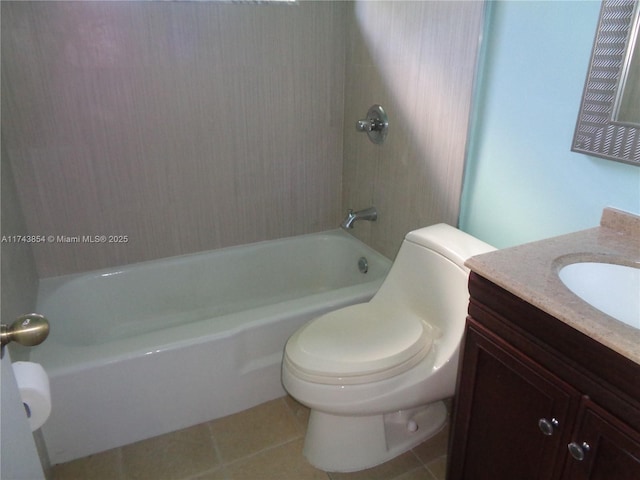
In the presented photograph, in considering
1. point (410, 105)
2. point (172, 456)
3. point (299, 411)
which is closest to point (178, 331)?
point (172, 456)

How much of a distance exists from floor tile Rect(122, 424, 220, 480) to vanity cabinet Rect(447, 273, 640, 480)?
2.93ft

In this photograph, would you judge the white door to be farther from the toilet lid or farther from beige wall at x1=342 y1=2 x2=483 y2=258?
beige wall at x1=342 y1=2 x2=483 y2=258

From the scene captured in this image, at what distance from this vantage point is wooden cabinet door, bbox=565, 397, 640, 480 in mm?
766

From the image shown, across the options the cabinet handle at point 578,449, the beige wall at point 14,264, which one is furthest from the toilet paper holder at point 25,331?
the cabinet handle at point 578,449

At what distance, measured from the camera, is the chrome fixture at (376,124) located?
2.00 meters

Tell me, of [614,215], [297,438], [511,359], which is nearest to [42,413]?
[511,359]

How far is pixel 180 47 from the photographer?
1935 mm

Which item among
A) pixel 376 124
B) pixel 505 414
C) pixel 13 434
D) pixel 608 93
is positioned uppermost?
pixel 608 93

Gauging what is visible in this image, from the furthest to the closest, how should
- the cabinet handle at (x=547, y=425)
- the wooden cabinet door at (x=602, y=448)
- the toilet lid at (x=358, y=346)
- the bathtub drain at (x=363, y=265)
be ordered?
the bathtub drain at (x=363, y=265) < the toilet lid at (x=358, y=346) < the cabinet handle at (x=547, y=425) < the wooden cabinet door at (x=602, y=448)

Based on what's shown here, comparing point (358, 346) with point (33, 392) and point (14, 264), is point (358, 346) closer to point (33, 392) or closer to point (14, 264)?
point (33, 392)

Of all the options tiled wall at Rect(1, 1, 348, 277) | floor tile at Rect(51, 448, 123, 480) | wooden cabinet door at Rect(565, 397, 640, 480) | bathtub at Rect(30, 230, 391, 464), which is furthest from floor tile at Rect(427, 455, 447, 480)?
tiled wall at Rect(1, 1, 348, 277)

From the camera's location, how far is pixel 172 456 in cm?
163

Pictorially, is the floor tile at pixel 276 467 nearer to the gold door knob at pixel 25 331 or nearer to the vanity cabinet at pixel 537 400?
the vanity cabinet at pixel 537 400

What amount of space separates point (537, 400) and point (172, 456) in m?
1.27
